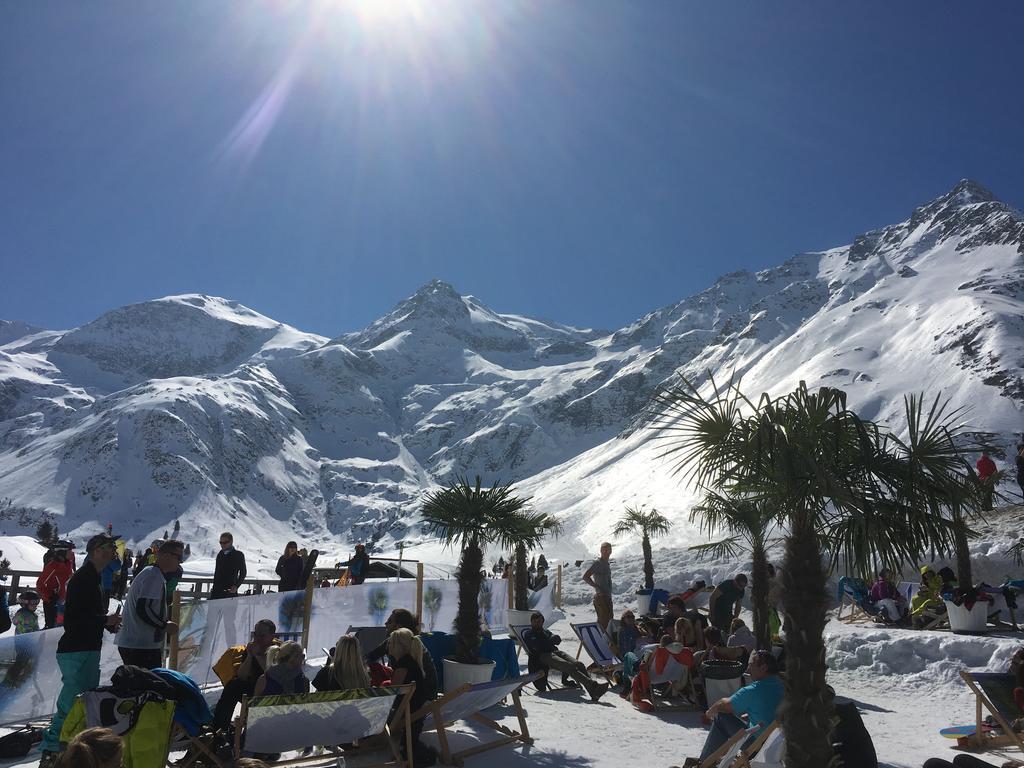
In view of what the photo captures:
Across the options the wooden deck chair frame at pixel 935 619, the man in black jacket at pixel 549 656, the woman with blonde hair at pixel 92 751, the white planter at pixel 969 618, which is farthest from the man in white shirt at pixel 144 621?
the wooden deck chair frame at pixel 935 619

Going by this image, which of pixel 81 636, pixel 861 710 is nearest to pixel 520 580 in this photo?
pixel 861 710

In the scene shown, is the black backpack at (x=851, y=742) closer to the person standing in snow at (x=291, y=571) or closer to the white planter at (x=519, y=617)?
the person standing in snow at (x=291, y=571)

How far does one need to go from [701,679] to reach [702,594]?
8160 millimetres

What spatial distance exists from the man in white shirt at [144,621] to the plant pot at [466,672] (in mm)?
2991

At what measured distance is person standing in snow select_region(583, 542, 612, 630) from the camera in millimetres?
12328

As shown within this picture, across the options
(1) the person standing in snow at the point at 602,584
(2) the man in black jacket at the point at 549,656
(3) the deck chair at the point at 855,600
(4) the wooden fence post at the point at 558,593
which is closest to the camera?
(2) the man in black jacket at the point at 549,656

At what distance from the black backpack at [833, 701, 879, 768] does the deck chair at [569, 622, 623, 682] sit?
5582 millimetres

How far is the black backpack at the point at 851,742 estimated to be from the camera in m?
4.26

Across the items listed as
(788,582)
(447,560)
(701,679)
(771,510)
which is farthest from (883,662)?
(447,560)

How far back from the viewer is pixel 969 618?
36.0ft

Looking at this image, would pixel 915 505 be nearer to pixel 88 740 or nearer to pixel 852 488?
pixel 852 488

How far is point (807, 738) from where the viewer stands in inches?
155

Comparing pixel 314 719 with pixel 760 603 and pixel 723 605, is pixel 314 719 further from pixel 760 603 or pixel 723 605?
pixel 723 605

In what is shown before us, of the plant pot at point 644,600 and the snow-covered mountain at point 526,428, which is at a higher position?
the snow-covered mountain at point 526,428
